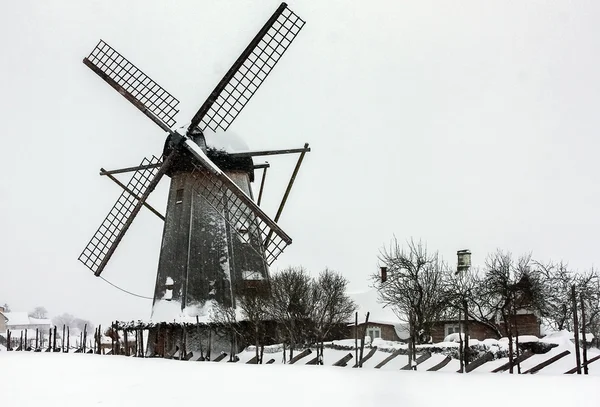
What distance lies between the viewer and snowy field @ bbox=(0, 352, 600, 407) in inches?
385

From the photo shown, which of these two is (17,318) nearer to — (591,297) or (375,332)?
(375,332)

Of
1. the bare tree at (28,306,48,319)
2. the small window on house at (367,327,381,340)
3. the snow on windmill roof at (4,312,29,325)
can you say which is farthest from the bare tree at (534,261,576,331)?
the bare tree at (28,306,48,319)

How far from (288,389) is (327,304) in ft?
61.5

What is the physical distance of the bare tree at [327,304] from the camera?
28.9 metres

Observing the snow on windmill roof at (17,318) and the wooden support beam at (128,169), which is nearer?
the wooden support beam at (128,169)

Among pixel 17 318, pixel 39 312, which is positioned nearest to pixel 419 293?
pixel 17 318

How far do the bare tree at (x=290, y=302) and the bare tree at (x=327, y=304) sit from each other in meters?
0.46

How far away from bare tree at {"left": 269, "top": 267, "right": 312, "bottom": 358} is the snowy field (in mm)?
11519

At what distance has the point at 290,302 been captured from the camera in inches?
1091

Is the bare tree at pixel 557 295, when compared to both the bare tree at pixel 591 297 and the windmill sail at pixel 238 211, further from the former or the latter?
the windmill sail at pixel 238 211

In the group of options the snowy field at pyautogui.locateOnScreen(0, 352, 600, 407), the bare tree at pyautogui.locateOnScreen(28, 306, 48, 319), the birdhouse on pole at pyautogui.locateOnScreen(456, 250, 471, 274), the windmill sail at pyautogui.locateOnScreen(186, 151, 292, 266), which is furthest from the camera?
the bare tree at pyautogui.locateOnScreen(28, 306, 48, 319)

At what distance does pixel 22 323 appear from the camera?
4471 inches

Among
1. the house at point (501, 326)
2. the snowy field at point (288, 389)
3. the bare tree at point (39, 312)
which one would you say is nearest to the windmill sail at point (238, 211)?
the snowy field at point (288, 389)

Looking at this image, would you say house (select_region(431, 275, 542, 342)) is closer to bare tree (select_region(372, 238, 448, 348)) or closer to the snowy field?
bare tree (select_region(372, 238, 448, 348))
